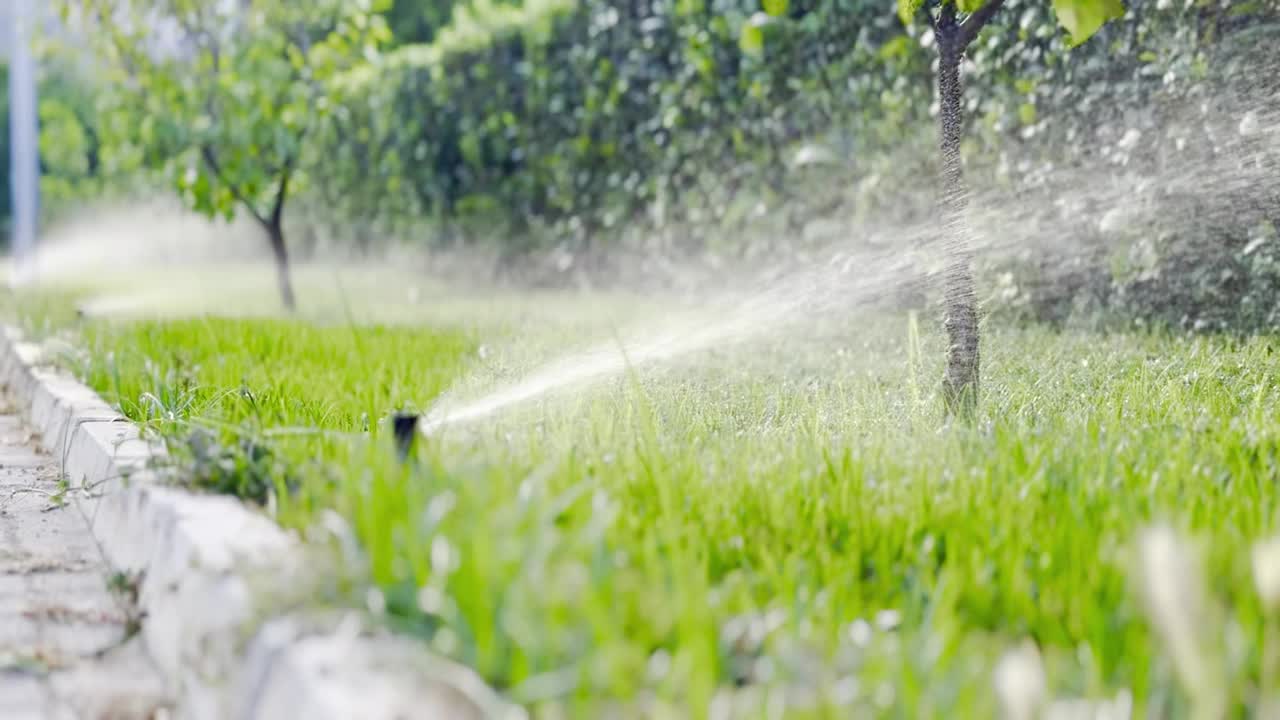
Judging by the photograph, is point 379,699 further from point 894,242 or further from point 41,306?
point 41,306

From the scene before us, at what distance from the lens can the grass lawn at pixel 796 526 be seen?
5.15 ft

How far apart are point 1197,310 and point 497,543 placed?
393 centimetres

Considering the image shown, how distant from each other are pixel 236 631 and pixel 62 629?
742mm

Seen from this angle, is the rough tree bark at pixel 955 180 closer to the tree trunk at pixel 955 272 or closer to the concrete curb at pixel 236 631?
the tree trunk at pixel 955 272

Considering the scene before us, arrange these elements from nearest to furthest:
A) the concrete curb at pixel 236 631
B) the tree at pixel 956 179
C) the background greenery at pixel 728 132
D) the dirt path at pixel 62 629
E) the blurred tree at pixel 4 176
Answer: the concrete curb at pixel 236 631 → the dirt path at pixel 62 629 → the tree at pixel 956 179 → the background greenery at pixel 728 132 → the blurred tree at pixel 4 176

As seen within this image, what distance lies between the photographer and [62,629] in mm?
2461

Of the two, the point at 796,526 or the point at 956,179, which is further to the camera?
the point at 956,179

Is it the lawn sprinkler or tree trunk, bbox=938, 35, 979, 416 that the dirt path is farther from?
tree trunk, bbox=938, 35, 979, 416

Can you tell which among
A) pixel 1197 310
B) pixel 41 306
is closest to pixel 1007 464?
pixel 1197 310

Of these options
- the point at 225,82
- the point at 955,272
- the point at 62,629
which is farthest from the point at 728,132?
the point at 62,629

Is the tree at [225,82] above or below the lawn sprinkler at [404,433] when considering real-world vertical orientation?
above

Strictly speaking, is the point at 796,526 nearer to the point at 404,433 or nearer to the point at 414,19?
the point at 404,433

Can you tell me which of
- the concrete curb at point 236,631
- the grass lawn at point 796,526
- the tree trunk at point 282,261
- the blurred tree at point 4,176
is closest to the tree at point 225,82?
the tree trunk at point 282,261

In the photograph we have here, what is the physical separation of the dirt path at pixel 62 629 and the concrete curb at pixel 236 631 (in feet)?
0.17
